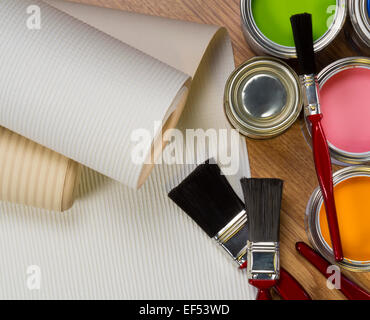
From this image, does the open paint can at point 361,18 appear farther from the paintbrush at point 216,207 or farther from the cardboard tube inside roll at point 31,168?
the cardboard tube inside roll at point 31,168

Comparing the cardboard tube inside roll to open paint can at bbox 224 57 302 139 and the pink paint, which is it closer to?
open paint can at bbox 224 57 302 139

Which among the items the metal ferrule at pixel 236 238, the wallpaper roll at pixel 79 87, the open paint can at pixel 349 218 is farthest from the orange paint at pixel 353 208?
the wallpaper roll at pixel 79 87

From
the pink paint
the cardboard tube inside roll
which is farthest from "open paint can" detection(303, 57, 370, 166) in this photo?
the cardboard tube inside roll

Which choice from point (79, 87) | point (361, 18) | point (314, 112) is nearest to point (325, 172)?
point (314, 112)

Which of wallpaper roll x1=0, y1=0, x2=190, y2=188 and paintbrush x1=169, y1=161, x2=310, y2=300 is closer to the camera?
wallpaper roll x1=0, y1=0, x2=190, y2=188

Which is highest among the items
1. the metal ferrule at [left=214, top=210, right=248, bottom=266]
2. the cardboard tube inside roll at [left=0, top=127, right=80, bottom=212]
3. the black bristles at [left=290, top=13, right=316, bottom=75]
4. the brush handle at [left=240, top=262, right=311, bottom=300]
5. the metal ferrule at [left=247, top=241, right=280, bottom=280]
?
the black bristles at [left=290, top=13, right=316, bottom=75]

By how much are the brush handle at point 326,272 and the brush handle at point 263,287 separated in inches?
2.3

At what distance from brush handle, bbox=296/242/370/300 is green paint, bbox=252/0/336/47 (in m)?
0.26

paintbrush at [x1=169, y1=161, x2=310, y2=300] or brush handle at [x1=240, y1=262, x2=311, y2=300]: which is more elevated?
paintbrush at [x1=169, y1=161, x2=310, y2=300]

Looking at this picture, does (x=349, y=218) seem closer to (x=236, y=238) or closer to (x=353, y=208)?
(x=353, y=208)

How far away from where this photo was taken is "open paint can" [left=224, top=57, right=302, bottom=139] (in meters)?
0.58

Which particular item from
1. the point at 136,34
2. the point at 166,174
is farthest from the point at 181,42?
the point at 166,174
